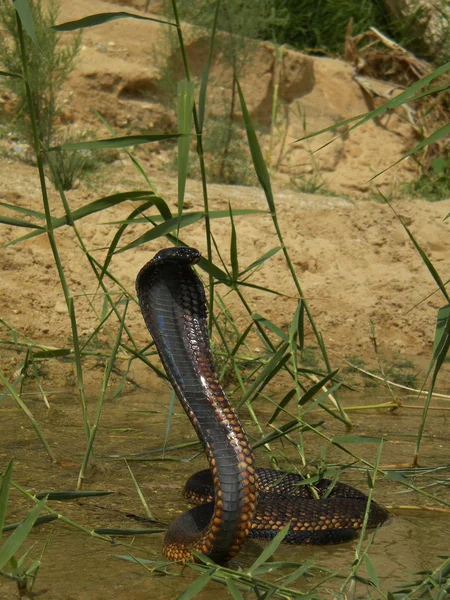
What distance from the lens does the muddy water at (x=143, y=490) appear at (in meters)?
3.06

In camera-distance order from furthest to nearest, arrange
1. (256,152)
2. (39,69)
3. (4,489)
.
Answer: (39,69), (256,152), (4,489)

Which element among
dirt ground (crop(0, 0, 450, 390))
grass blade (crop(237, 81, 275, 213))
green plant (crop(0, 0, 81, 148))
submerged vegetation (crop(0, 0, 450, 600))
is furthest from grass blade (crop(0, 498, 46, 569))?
green plant (crop(0, 0, 81, 148))

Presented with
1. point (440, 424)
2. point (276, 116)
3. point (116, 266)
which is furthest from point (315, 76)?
point (440, 424)

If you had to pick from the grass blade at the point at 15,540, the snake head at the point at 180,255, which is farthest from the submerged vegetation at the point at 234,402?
the snake head at the point at 180,255

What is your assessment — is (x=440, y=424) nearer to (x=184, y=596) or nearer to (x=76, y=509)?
(x=76, y=509)

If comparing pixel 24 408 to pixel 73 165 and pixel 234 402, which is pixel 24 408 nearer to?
pixel 234 402

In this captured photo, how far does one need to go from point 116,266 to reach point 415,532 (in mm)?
4041

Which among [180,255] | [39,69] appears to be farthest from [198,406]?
[39,69]

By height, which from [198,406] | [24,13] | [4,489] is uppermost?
[24,13]

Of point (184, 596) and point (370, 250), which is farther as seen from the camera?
point (370, 250)

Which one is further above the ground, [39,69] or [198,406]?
[198,406]

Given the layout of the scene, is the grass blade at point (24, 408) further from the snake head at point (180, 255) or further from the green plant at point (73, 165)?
the green plant at point (73, 165)

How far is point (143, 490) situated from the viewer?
13.5ft

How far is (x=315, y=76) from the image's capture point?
12070 mm
